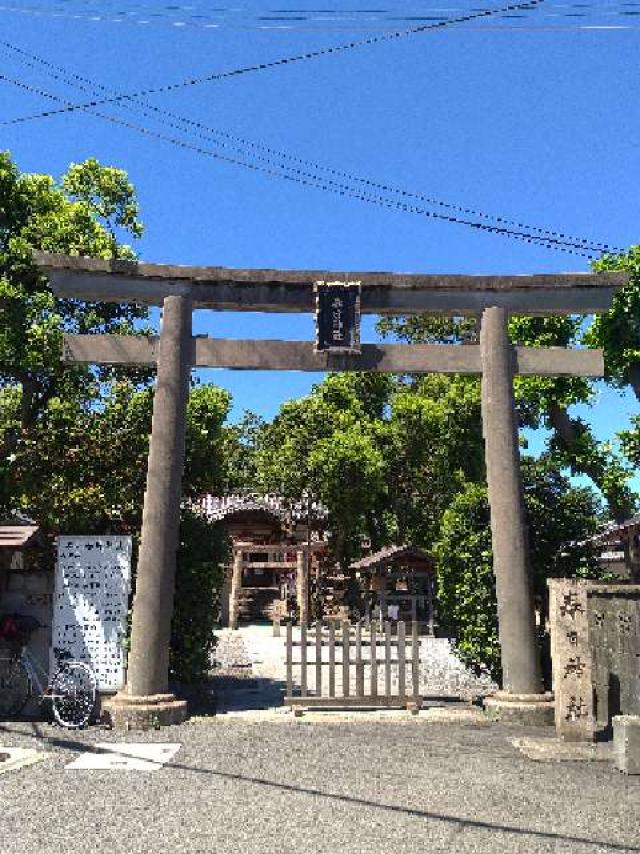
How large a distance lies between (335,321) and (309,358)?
2.26 ft

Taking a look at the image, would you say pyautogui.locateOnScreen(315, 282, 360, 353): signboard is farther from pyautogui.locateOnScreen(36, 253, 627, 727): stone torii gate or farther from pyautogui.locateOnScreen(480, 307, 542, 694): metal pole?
pyautogui.locateOnScreen(480, 307, 542, 694): metal pole

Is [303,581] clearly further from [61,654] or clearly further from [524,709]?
[524,709]

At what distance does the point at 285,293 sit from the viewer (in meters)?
11.2

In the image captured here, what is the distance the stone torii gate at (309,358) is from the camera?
9.70 metres

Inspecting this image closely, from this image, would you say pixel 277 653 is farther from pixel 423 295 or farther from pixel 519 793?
pixel 519 793

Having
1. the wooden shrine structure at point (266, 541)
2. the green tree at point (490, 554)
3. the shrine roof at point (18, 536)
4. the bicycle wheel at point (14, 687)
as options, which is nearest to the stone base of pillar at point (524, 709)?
the green tree at point (490, 554)

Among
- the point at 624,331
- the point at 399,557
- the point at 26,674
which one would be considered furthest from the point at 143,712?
the point at 399,557

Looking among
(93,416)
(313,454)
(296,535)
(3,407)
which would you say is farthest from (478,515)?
(296,535)

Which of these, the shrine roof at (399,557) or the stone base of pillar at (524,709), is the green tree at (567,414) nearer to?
the shrine roof at (399,557)

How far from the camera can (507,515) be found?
1024cm

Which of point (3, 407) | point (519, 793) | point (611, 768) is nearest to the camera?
point (519, 793)

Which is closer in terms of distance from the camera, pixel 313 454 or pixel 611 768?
pixel 611 768

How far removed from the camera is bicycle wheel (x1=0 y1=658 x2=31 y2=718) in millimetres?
10023

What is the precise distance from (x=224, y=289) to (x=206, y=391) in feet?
19.1
